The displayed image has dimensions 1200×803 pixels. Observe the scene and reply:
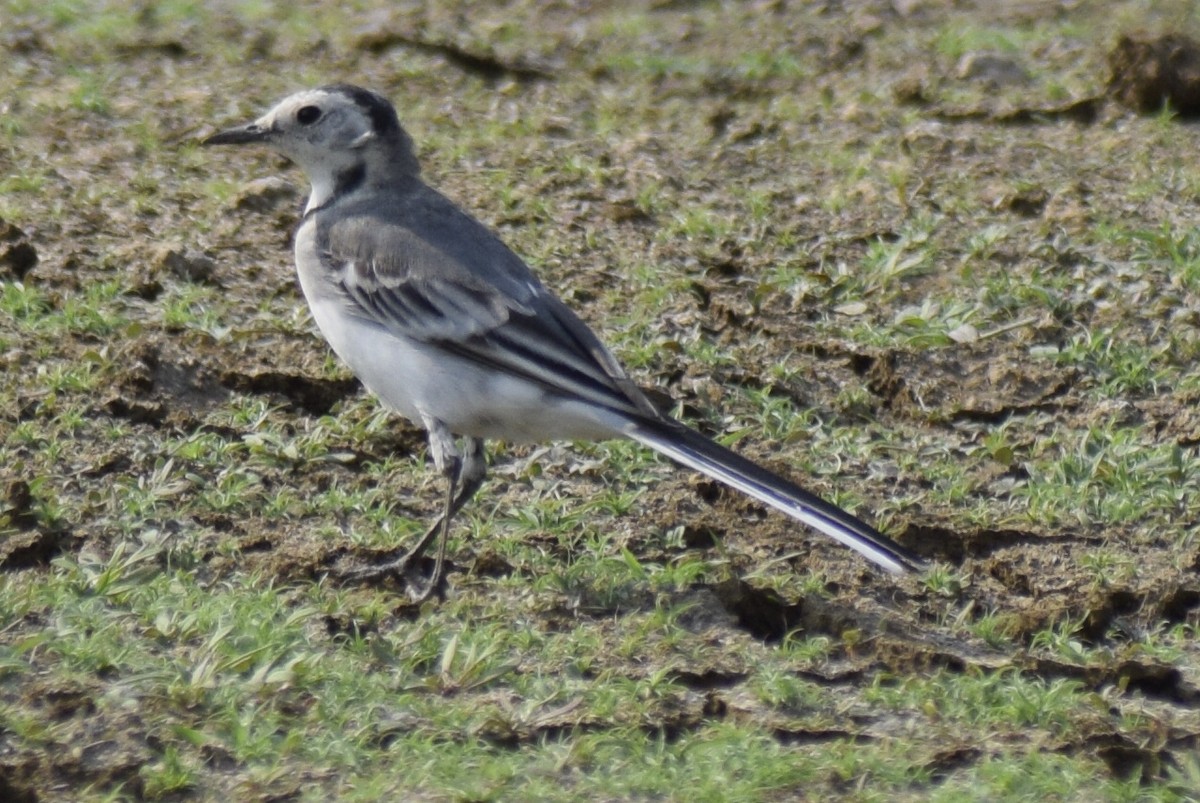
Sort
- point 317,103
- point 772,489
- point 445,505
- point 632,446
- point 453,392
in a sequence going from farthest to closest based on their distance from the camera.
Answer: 1. point 317,103
2. point 632,446
3. point 445,505
4. point 453,392
5. point 772,489

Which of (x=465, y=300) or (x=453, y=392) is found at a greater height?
(x=465, y=300)

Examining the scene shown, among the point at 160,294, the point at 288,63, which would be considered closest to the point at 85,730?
the point at 160,294

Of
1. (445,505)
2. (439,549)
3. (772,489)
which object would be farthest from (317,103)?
(772,489)

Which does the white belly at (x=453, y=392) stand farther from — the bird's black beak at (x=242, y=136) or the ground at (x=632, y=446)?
the bird's black beak at (x=242, y=136)

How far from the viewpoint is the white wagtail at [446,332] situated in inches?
223

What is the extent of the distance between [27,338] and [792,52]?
4.77 m

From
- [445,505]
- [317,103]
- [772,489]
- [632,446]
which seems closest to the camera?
[772,489]

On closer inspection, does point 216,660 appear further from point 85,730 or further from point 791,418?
A: point 791,418

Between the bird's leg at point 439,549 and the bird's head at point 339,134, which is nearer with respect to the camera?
the bird's leg at point 439,549

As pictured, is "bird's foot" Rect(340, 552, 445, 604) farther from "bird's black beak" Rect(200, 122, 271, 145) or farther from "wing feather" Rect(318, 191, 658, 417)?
"bird's black beak" Rect(200, 122, 271, 145)

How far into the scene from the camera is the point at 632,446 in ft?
21.7

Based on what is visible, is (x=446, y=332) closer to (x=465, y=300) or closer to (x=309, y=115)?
(x=465, y=300)

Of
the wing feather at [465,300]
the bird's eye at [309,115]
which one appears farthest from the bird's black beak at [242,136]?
the wing feather at [465,300]

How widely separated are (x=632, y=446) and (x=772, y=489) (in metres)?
1.25
